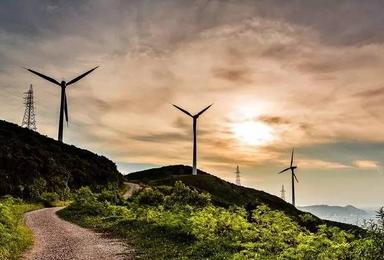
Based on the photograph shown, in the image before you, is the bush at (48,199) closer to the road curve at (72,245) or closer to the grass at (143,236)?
the grass at (143,236)

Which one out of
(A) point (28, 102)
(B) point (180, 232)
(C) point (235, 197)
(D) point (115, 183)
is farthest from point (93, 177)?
(B) point (180, 232)

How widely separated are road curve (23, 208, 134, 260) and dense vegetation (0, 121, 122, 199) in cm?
3908

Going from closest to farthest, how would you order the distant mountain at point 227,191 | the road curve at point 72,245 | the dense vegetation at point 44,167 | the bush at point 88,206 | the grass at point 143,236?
the road curve at point 72,245, the grass at point 143,236, the bush at point 88,206, the dense vegetation at point 44,167, the distant mountain at point 227,191

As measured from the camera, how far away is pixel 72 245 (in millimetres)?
27672

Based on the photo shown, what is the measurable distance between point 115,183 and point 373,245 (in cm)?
9689

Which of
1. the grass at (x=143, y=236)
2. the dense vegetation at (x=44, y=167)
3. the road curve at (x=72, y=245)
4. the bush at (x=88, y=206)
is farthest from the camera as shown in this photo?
the dense vegetation at (x=44, y=167)

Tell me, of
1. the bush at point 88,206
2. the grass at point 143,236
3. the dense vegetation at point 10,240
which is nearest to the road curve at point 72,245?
the dense vegetation at point 10,240

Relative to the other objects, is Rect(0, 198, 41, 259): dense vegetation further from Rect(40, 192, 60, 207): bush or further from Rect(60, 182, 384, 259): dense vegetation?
Rect(40, 192, 60, 207): bush

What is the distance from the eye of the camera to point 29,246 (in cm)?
2683

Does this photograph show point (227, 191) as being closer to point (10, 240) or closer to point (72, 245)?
point (72, 245)

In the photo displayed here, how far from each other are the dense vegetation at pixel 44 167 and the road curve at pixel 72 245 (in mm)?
39076

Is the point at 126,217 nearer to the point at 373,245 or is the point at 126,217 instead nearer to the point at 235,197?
the point at 373,245

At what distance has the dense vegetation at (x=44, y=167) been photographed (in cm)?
7725

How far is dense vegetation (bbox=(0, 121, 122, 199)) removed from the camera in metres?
77.2
